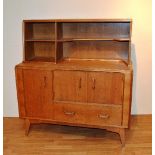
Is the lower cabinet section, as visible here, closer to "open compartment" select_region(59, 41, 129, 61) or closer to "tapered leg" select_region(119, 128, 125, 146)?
"tapered leg" select_region(119, 128, 125, 146)

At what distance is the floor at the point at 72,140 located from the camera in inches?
94.7

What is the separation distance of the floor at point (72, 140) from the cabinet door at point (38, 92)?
0.28 metres

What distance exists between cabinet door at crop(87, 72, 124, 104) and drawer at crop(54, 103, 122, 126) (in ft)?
0.24

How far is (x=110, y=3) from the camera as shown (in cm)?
291

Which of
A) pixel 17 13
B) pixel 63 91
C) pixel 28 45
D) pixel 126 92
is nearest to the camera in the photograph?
pixel 126 92

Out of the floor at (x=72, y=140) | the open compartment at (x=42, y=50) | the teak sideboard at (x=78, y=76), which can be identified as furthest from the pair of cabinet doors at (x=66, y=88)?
the open compartment at (x=42, y=50)

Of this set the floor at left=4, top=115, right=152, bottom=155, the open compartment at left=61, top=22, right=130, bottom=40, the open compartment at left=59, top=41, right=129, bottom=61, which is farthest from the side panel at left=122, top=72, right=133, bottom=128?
the open compartment at left=61, top=22, right=130, bottom=40

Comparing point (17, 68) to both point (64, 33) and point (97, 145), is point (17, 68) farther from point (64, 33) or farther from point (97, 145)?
point (97, 145)

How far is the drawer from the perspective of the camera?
2.46m

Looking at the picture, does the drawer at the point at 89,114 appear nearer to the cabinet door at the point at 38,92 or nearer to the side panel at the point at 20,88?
the cabinet door at the point at 38,92

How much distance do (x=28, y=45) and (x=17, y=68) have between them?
367 millimetres

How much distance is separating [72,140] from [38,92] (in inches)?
25.2

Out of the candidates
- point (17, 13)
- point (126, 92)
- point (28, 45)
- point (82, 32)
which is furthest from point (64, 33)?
point (126, 92)

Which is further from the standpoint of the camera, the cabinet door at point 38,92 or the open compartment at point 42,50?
the open compartment at point 42,50
